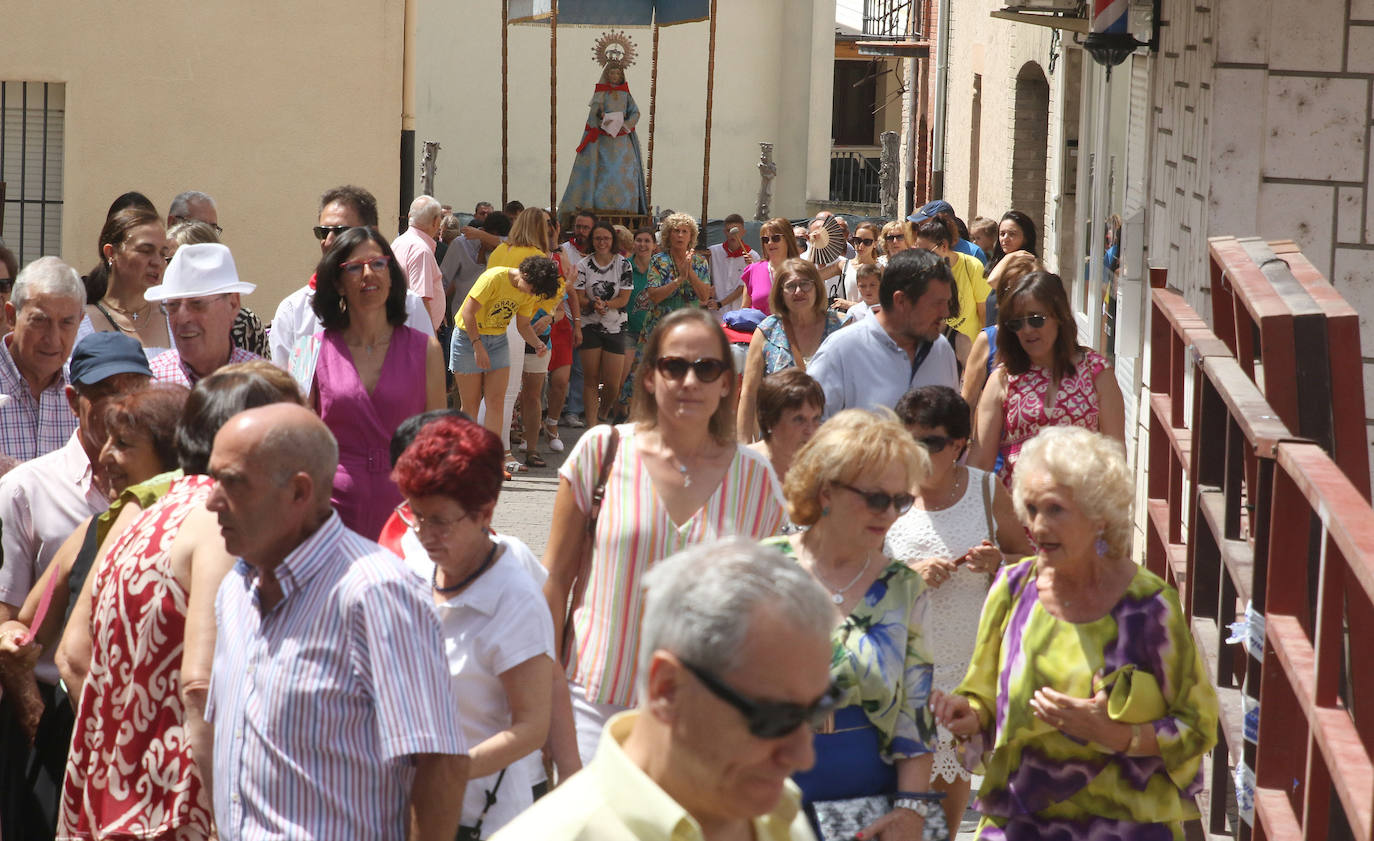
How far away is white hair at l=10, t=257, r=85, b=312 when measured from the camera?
5801 mm

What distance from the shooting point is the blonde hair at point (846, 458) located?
3.82 m

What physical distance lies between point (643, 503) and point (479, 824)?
3.20 ft

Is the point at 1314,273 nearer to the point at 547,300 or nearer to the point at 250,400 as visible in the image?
the point at 250,400

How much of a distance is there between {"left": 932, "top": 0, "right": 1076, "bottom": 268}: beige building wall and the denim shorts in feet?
18.2

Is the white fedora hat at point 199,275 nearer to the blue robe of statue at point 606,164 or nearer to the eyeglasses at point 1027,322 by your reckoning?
the eyeglasses at point 1027,322

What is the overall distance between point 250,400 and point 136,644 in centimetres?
62

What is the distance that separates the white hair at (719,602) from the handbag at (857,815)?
4.91ft

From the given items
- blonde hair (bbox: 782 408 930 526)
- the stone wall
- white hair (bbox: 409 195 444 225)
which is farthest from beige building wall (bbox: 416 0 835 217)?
blonde hair (bbox: 782 408 930 526)

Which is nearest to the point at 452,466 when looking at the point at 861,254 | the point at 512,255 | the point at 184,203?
the point at 184,203

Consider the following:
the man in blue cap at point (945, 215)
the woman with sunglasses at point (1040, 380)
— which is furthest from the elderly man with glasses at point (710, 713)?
the man in blue cap at point (945, 215)

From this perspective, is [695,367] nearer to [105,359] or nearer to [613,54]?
[105,359]

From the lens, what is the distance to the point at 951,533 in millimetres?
5195

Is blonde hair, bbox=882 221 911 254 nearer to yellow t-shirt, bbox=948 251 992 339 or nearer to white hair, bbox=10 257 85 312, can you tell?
yellow t-shirt, bbox=948 251 992 339

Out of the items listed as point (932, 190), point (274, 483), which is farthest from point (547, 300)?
point (932, 190)
